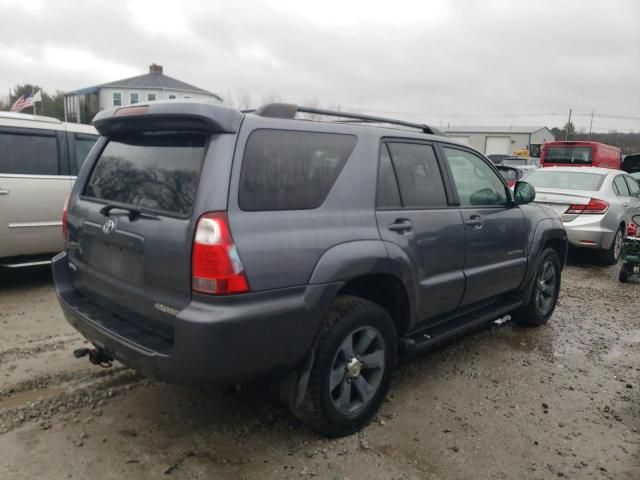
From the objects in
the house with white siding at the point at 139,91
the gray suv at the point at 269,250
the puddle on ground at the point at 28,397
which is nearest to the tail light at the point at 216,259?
the gray suv at the point at 269,250

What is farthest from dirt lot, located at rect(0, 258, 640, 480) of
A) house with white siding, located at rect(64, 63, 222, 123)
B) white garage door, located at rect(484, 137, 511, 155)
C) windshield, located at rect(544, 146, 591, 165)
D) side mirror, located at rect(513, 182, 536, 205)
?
white garage door, located at rect(484, 137, 511, 155)

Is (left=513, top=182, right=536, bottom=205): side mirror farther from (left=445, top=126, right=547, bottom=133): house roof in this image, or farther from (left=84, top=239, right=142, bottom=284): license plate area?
(left=445, top=126, right=547, bottom=133): house roof

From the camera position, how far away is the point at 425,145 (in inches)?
144

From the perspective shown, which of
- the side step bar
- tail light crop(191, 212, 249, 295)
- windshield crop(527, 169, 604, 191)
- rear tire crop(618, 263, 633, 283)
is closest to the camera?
tail light crop(191, 212, 249, 295)

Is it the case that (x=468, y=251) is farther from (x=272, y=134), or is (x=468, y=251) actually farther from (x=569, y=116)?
(x=569, y=116)

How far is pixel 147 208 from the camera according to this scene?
8.79 feet

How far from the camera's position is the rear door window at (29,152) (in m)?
5.32

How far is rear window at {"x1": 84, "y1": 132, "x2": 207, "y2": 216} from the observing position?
2.54 meters

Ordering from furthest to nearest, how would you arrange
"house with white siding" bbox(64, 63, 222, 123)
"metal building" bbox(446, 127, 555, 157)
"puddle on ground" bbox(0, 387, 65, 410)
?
"metal building" bbox(446, 127, 555, 157), "house with white siding" bbox(64, 63, 222, 123), "puddle on ground" bbox(0, 387, 65, 410)

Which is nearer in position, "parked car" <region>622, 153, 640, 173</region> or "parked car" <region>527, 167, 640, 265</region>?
"parked car" <region>527, 167, 640, 265</region>

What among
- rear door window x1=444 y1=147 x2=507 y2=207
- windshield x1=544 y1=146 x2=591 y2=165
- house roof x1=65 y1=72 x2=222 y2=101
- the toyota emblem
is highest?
house roof x1=65 y1=72 x2=222 y2=101

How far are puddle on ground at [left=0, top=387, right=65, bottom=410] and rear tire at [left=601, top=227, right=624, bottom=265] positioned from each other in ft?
25.9

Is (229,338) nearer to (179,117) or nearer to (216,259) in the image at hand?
(216,259)

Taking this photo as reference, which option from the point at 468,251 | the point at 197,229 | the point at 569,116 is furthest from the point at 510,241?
the point at 569,116
